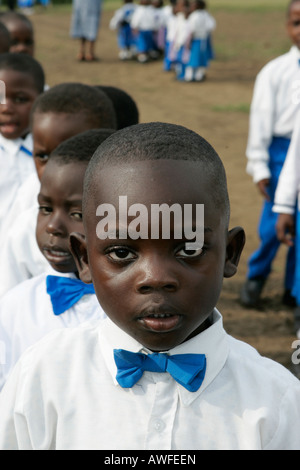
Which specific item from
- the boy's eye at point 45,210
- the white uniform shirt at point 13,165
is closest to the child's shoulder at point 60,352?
the boy's eye at point 45,210

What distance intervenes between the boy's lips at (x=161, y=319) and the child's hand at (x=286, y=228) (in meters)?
2.65

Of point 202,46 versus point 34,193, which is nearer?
point 34,193

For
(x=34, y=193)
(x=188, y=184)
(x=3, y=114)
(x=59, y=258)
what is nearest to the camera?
(x=188, y=184)

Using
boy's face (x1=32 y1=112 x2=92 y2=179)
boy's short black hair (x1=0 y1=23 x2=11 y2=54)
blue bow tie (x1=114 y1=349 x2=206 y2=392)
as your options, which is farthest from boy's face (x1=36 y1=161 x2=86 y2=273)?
boy's short black hair (x1=0 y1=23 x2=11 y2=54)

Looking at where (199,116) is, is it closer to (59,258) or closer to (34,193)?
(34,193)

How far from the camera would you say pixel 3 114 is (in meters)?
3.78

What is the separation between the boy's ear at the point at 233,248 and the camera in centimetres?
159

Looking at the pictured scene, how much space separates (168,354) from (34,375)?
0.30 m

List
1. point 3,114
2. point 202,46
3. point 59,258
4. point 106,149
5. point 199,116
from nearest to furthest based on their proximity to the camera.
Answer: point 106,149
point 59,258
point 3,114
point 199,116
point 202,46

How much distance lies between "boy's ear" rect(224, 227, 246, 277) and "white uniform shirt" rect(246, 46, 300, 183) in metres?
2.95

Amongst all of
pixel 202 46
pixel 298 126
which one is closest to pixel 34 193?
pixel 298 126

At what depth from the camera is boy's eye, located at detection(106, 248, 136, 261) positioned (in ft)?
4.71

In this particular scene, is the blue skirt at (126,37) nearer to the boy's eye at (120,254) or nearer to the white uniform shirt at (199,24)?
the white uniform shirt at (199,24)

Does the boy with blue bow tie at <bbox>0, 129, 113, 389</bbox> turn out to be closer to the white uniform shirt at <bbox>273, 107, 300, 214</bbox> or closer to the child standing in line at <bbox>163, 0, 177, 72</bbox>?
the white uniform shirt at <bbox>273, 107, 300, 214</bbox>
